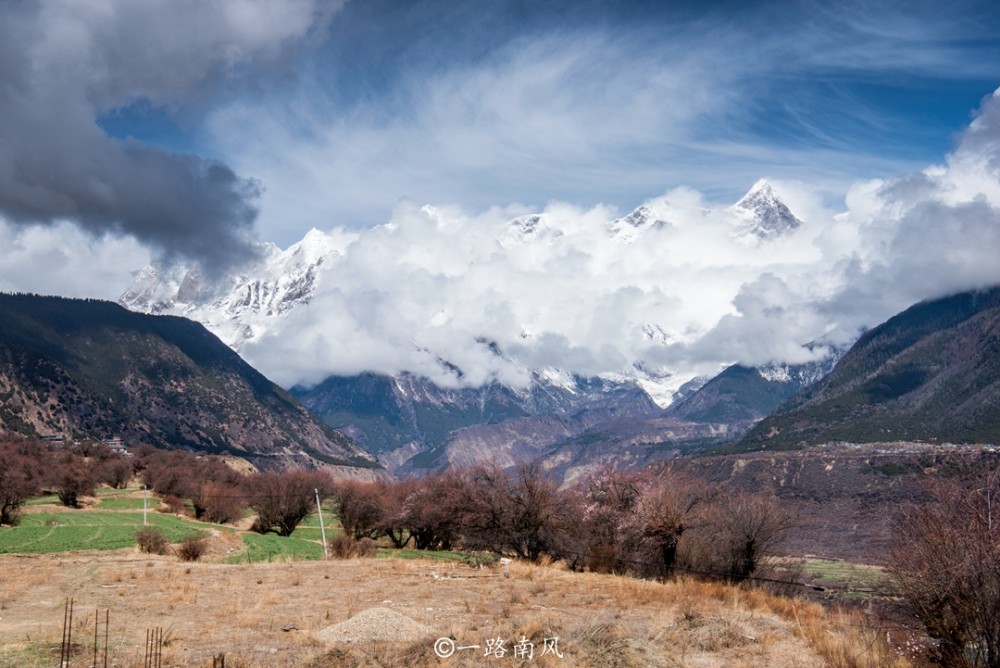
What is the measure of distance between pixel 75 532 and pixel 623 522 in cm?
4055

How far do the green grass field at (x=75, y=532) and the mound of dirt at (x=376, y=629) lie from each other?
3529 cm

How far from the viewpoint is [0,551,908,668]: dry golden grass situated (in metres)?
18.0

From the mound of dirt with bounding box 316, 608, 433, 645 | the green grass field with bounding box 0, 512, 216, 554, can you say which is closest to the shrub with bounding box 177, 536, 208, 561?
the green grass field with bounding box 0, 512, 216, 554

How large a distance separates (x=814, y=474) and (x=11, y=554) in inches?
7373

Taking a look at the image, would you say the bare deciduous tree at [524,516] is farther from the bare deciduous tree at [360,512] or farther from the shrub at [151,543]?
the bare deciduous tree at [360,512]

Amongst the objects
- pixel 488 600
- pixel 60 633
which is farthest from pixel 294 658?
pixel 488 600

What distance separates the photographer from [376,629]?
2050cm

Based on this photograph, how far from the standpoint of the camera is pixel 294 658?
18.1 meters

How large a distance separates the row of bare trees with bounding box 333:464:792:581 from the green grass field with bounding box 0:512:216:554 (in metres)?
22.0

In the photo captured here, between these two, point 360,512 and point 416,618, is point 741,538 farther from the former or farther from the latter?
point 360,512

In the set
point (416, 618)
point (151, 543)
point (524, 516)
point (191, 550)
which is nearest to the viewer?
point (416, 618)

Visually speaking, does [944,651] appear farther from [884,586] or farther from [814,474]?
[814,474]

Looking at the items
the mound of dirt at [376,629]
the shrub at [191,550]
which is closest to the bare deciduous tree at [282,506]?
the shrub at [191,550]

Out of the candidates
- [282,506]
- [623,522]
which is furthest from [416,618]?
[282,506]
